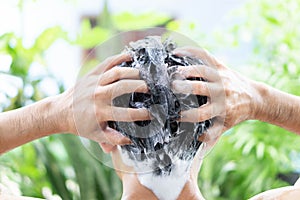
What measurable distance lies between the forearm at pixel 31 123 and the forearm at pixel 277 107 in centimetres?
37

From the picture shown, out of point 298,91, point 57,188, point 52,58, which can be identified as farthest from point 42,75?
point 298,91

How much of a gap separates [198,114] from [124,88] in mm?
131

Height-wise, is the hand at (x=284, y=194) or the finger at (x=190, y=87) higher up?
the finger at (x=190, y=87)

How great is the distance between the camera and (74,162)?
201 cm

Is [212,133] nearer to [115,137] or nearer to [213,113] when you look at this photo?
[213,113]

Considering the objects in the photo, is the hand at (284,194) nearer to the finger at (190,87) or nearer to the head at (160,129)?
the head at (160,129)

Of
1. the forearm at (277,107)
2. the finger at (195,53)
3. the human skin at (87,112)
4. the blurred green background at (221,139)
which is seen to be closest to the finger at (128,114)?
the human skin at (87,112)

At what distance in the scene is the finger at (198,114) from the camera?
97 cm

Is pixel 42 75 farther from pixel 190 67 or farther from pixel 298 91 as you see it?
pixel 190 67

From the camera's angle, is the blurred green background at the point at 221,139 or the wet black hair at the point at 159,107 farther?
the blurred green background at the point at 221,139

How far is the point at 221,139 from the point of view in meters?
2.16

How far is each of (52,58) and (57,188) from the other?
1.84 feet

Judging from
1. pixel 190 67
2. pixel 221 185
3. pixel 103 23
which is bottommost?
pixel 221 185

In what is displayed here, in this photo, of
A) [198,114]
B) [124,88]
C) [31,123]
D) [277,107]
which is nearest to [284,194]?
[277,107]
